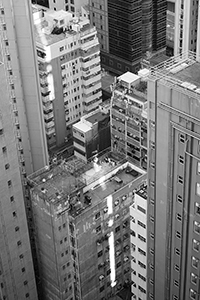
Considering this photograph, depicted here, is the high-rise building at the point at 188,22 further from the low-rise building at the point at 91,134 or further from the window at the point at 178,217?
the window at the point at 178,217

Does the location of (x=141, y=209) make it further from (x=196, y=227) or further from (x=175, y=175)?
(x=175, y=175)

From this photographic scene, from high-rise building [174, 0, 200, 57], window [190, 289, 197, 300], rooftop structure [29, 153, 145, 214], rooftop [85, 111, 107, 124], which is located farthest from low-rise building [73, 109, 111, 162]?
window [190, 289, 197, 300]

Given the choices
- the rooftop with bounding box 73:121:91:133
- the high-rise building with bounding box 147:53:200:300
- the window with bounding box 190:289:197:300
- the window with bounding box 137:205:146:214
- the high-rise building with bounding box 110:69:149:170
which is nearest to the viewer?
the high-rise building with bounding box 147:53:200:300

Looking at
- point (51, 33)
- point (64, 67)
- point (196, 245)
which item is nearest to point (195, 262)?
point (196, 245)

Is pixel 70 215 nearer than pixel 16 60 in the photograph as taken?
Yes

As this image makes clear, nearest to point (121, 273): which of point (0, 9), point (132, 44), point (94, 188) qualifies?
point (94, 188)

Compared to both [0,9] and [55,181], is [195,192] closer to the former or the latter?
[55,181]

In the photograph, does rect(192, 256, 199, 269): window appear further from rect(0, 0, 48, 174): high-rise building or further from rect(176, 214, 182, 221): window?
rect(0, 0, 48, 174): high-rise building
